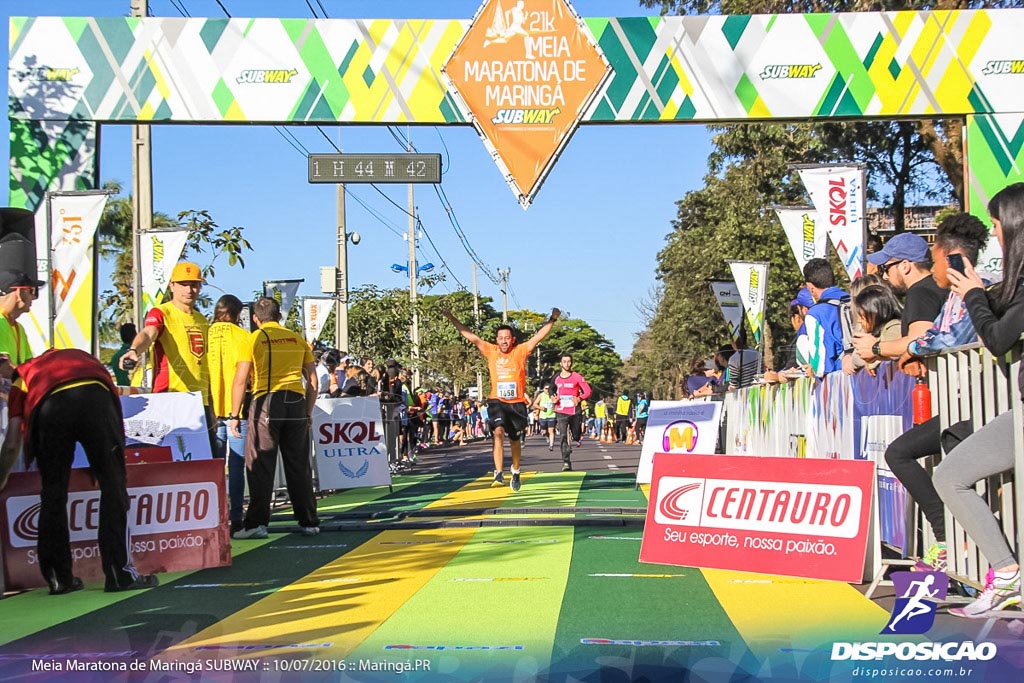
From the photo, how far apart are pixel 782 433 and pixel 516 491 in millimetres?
4313

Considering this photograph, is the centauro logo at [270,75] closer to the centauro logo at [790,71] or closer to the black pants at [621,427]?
the centauro logo at [790,71]

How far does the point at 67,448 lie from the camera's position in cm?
727

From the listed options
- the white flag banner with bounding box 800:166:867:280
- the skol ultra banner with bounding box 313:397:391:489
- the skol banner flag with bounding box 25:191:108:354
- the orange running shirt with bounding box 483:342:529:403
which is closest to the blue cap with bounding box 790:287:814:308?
the white flag banner with bounding box 800:166:867:280

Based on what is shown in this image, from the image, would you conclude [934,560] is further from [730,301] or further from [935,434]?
[730,301]

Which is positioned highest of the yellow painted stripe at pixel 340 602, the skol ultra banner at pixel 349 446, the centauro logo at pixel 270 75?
the centauro logo at pixel 270 75

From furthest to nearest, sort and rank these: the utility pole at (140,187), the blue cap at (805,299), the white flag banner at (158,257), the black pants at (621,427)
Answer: the black pants at (621,427), the utility pole at (140,187), the white flag banner at (158,257), the blue cap at (805,299)

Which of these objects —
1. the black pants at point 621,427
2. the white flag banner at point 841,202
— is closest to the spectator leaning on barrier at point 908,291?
the white flag banner at point 841,202

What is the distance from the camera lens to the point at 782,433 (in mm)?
10766

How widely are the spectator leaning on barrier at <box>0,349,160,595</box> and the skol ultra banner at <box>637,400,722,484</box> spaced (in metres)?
7.24

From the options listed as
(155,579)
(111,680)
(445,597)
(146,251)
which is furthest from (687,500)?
(146,251)

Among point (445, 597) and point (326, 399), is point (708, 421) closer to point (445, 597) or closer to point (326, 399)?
point (326, 399)

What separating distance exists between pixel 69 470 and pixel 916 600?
5015mm

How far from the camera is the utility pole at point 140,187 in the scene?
1755cm

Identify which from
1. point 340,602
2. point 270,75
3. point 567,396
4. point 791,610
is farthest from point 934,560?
point 567,396
